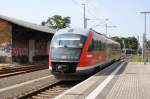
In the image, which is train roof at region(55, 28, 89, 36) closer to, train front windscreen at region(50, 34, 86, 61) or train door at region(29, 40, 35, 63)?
train front windscreen at region(50, 34, 86, 61)

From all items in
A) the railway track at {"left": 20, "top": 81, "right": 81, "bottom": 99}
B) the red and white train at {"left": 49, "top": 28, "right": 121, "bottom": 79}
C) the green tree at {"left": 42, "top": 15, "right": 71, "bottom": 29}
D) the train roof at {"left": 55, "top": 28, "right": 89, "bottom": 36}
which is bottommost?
the railway track at {"left": 20, "top": 81, "right": 81, "bottom": 99}

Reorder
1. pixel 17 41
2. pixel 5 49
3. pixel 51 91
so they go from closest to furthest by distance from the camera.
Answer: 1. pixel 51 91
2. pixel 5 49
3. pixel 17 41

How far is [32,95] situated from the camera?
14.3 meters

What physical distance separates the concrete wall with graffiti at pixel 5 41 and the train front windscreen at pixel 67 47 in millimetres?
15338

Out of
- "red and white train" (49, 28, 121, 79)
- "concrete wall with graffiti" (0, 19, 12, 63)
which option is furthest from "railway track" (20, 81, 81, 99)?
"concrete wall with graffiti" (0, 19, 12, 63)

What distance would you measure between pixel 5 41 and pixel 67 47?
16.8 m

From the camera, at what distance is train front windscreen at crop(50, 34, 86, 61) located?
1866 centimetres

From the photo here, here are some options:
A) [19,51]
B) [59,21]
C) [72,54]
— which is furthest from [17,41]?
[59,21]

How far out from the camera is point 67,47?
1892cm

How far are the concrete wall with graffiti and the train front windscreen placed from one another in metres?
15.3

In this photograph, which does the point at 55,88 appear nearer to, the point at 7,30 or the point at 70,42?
the point at 70,42

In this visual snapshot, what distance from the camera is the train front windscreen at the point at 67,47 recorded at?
18.7 meters

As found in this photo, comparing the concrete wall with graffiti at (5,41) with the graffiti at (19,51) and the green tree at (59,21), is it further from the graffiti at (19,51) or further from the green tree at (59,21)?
the green tree at (59,21)

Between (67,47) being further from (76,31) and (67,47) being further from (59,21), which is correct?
(59,21)
